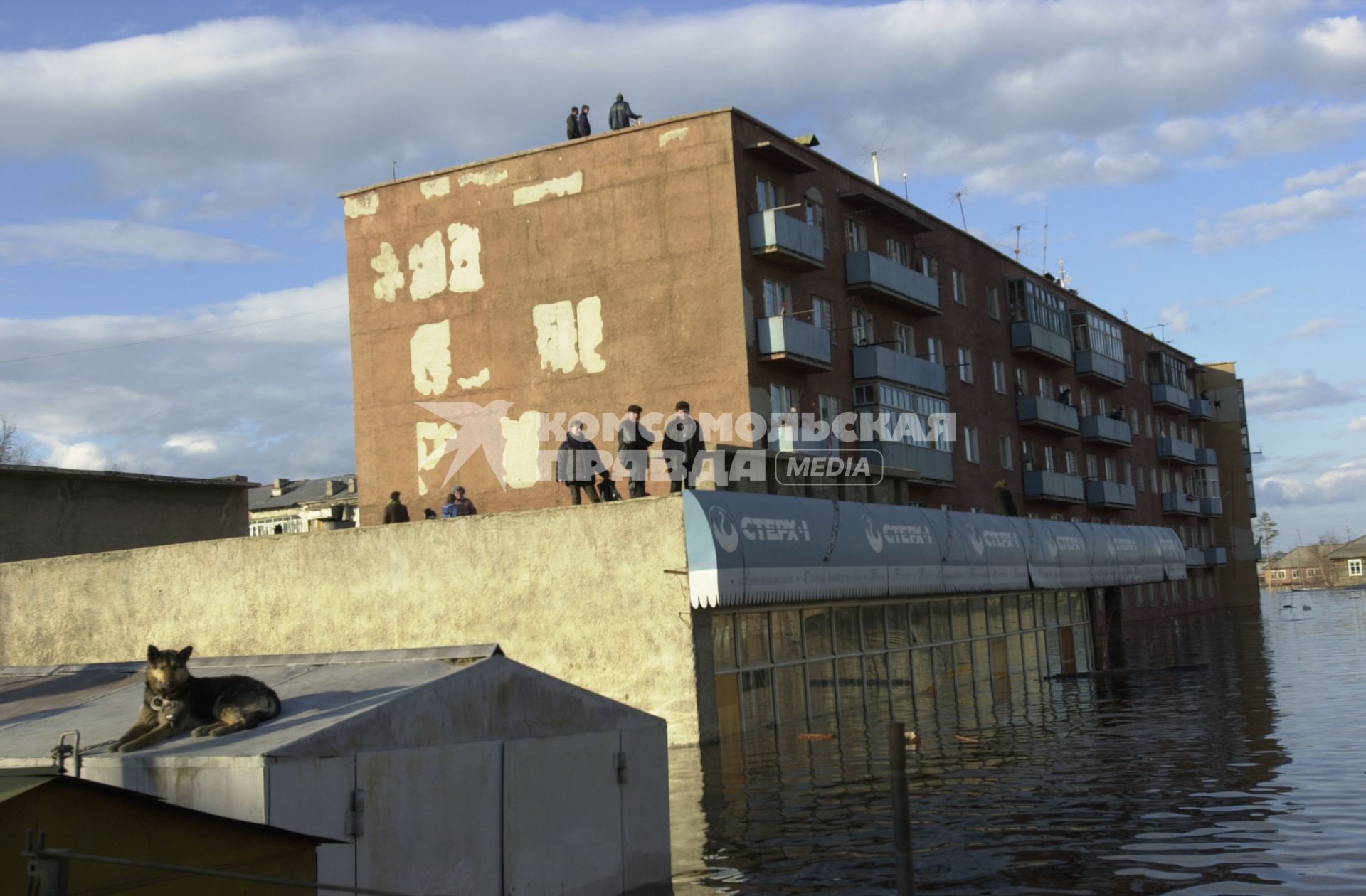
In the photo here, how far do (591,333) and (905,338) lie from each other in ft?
43.6

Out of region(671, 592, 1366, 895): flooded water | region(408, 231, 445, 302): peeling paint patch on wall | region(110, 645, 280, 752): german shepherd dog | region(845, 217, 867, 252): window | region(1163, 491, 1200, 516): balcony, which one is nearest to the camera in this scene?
region(110, 645, 280, 752): german shepherd dog

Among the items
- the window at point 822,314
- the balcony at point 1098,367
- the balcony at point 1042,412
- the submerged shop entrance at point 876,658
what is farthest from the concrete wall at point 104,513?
the balcony at point 1098,367

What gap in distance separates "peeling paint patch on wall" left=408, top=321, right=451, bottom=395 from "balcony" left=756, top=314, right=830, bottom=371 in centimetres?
972

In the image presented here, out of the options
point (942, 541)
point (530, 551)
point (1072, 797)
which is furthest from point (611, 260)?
point (1072, 797)

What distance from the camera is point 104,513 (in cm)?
3384

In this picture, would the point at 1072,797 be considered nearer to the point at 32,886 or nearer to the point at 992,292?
the point at 32,886

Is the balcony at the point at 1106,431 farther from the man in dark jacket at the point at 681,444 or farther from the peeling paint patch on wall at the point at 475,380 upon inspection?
the man in dark jacket at the point at 681,444

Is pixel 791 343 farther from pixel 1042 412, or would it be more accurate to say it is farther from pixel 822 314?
pixel 1042 412

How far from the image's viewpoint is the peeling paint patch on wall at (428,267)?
40.5 metres

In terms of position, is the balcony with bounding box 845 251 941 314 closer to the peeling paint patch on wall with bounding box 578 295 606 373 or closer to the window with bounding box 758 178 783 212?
the window with bounding box 758 178 783 212

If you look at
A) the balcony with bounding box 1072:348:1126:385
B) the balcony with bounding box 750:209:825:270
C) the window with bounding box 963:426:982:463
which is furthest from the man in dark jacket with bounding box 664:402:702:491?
the balcony with bounding box 1072:348:1126:385

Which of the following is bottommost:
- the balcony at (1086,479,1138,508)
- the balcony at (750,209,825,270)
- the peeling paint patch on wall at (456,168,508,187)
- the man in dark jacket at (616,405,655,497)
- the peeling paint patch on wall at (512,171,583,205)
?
the man in dark jacket at (616,405,655,497)

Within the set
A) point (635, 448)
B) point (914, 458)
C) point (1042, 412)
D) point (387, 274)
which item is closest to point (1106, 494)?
point (1042, 412)

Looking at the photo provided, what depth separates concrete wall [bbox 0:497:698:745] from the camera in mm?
21469
